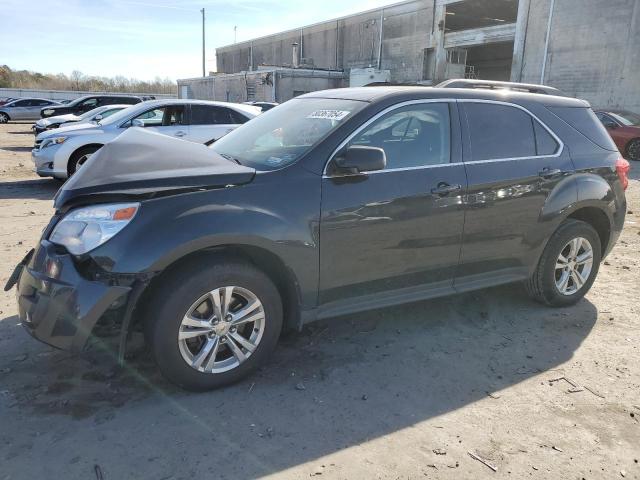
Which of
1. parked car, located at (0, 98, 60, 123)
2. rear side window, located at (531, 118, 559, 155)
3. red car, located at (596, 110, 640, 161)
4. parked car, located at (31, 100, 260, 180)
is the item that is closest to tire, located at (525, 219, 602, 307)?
rear side window, located at (531, 118, 559, 155)

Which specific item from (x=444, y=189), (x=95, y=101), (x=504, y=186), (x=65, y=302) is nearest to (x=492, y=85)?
(x=504, y=186)

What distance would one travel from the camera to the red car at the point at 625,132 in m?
15.3

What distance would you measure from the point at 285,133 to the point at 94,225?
1.53 meters

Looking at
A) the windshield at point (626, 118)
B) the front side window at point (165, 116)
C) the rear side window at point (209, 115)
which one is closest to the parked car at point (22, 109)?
the front side window at point (165, 116)

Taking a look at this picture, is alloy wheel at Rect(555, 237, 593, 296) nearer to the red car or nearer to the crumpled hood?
the crumpled hood

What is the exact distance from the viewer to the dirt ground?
→ 8.23 feet

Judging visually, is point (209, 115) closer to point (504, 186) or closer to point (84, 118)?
point (84, 118)

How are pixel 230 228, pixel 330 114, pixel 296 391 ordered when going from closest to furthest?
pixel 230 228
pixel 296 391
pixel 330 114

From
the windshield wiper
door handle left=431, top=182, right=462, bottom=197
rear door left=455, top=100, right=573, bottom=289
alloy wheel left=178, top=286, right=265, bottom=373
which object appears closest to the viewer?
alloy wheel left=178, top=286, right=265, bottom=373

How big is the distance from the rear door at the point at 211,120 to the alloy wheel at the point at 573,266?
679cm

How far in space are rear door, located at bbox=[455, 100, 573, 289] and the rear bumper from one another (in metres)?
2.54

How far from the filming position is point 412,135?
143 inches

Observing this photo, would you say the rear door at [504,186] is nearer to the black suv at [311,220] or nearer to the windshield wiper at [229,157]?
the black suv at [311,220]

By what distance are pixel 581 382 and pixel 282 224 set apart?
2.27 m
